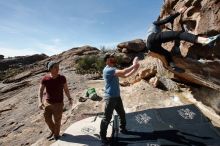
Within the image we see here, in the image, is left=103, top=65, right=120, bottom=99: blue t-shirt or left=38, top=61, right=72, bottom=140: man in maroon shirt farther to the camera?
left=38, top=61, right=72, bottom=140: man in maroon shirt

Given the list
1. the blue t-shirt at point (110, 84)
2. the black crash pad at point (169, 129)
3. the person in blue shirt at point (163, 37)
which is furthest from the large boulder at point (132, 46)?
the blue t-shirt at point (110, 84)

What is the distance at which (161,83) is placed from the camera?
40.6 ft

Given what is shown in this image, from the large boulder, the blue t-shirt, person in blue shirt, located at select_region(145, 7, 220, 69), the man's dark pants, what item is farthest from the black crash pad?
the large boulder

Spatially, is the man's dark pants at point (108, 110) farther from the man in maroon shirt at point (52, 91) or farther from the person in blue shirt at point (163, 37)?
the person in blue shirt at point (163, 37)

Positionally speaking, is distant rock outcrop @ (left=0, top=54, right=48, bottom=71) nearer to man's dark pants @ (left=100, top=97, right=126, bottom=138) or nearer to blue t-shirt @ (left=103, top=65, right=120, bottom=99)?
man's dark pants @ (left=100, top=97, right=126, bottom=138)

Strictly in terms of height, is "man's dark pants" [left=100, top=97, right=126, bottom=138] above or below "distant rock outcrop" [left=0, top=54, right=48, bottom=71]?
below

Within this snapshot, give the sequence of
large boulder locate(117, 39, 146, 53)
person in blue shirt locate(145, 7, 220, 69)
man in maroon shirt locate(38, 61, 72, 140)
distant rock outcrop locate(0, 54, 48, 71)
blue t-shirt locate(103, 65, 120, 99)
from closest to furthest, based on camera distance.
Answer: blue t-shirt locate(103, 65, 120, 99)
person in blue shirt locate(145, 7, 220, 69)
man in maroon shirt locate(38, 61, 72, 140)
large boulder locate(117, 39, 146, 53)
distant rock outcrop locate(0, 54, 48, 71)

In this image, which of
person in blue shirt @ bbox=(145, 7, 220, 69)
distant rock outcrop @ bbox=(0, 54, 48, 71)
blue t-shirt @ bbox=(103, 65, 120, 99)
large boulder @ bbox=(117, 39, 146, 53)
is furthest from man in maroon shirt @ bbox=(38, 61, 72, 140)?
distant rock outcrop @ bbox=(0, 54, 48, 71)

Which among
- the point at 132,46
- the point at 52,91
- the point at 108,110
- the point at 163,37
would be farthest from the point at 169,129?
the point at 132,46

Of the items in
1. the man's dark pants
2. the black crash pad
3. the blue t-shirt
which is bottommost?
the black crash pad

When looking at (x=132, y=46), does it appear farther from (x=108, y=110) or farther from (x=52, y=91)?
(x=108, y=110)

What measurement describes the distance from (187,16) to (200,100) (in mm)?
3029

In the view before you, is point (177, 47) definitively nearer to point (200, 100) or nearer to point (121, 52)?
point (200, 100)

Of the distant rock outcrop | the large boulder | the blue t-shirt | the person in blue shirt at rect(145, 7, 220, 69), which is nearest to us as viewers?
the blue t-shirt
